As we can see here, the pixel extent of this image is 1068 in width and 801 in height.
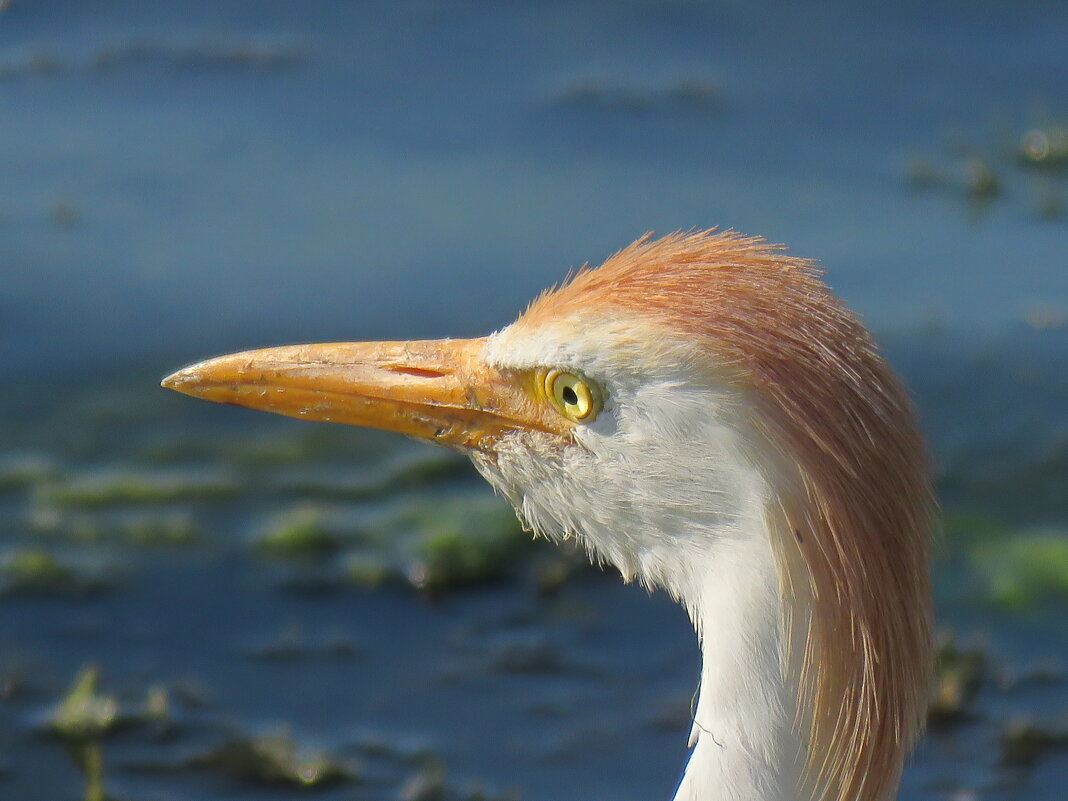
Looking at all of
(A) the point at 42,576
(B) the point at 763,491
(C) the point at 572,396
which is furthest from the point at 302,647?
(B) the point at 763,491

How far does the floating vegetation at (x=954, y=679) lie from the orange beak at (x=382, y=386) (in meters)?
2.36

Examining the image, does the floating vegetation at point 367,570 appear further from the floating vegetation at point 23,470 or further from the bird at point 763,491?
the bird at point 763,491

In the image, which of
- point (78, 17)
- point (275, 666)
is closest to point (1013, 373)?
point (275, 666)

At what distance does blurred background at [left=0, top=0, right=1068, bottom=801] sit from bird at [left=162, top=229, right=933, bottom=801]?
2.03 meters

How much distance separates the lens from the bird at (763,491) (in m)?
2.55

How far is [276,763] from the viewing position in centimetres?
458

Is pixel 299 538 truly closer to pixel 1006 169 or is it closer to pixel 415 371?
pixel 415 371

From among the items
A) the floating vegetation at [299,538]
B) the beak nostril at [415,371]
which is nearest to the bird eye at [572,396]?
the beak nostril at [415,371]

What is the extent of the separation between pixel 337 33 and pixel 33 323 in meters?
2.64

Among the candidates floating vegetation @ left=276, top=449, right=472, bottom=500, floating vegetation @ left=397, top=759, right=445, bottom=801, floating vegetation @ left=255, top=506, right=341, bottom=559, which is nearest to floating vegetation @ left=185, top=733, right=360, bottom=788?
floating vegetation @ left=397, top=759, right=445, bottom=801

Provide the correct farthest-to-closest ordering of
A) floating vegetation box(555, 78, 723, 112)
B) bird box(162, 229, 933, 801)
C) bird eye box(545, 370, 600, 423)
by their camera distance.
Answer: floating vegetation box(555, 78, 723, 112) → bird eye box(545, 370, 600, 423) → bird box(162, 229, 933, 801)

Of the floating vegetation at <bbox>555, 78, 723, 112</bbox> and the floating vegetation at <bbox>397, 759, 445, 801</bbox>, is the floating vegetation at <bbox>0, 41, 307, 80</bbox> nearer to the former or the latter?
the floating vegetation at <bbox>555, 78, 723, 112</bbox>

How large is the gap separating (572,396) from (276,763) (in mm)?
2253

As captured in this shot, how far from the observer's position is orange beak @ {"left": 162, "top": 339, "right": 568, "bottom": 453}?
3.03 m
